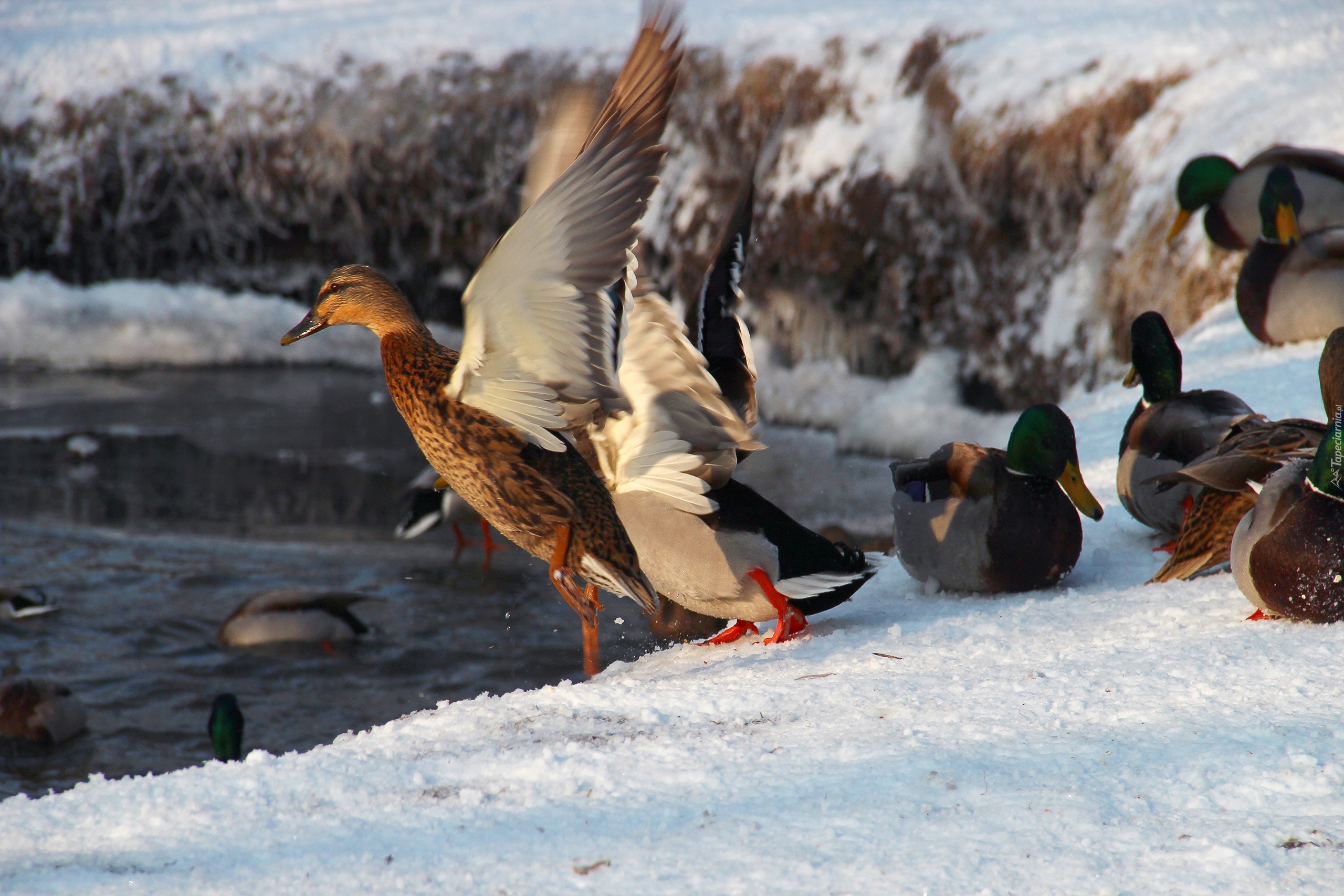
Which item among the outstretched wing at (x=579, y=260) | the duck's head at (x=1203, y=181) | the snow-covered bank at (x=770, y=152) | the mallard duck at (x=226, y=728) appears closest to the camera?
the outstretched wing at (x=579, y=260)

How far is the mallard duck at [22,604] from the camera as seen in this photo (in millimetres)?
4848

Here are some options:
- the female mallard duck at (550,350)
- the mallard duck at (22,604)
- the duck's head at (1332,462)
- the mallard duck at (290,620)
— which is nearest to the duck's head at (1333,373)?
the duck's head at (1332,462)

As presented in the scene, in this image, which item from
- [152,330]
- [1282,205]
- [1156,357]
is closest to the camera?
[1156,357]

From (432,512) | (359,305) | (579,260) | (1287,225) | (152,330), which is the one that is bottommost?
(432,512)

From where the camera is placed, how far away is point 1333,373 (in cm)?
289

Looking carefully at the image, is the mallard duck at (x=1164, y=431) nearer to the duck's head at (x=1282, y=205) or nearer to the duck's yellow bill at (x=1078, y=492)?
the duck's yellow bill at (x=1078, y=492)

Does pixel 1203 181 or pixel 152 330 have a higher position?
pixel 1203 181

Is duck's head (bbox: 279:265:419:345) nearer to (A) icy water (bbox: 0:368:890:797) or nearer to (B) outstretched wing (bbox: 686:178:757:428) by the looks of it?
(B) outstretched wing (bbox: 686:178:757:428)

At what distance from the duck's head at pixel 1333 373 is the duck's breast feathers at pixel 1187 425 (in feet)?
1.05

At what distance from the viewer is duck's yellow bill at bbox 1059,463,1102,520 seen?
3.13 m

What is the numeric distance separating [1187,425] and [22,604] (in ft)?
15.1

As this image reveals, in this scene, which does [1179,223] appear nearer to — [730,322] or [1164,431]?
[1164,431]

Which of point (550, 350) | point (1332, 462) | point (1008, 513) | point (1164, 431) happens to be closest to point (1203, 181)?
point (1164, 431)

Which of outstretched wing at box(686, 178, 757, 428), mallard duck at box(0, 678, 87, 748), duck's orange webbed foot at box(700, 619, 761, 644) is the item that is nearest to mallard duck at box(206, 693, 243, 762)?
mallard duck at box(0, 678, 87, 748)
